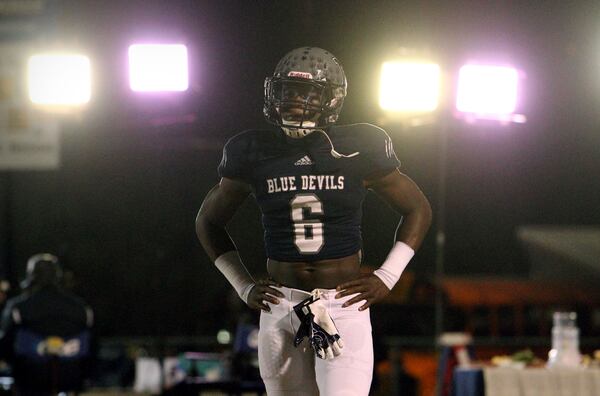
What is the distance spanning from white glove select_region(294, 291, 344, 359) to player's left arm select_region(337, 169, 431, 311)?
0.17 meters

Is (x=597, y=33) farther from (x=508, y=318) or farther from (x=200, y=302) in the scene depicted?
(x=200, y=302)

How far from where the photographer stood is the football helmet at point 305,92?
11.5ft

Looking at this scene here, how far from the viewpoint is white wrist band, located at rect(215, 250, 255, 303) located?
3.64 meters

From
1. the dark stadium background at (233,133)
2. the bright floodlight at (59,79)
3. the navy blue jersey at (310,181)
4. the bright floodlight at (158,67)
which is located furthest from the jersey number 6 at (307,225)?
the bright floodlight at (59,79)

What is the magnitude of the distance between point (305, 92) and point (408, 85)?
4.99 m

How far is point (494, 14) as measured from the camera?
9.46 m

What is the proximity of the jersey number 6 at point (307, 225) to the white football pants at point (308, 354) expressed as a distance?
15 cm

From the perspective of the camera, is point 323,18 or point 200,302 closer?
point 323,18

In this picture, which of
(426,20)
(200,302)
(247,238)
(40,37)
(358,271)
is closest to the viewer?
(358,271)

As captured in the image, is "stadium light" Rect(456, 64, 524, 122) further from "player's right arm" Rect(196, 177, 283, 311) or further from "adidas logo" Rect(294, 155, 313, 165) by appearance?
"adidas logo" Rect(294, 155, 313, 165)

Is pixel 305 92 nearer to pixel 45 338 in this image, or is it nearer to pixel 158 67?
pixel 45 338

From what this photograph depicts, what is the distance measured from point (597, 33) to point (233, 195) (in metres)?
6.71

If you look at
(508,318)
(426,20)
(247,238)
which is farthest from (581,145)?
(247,238)

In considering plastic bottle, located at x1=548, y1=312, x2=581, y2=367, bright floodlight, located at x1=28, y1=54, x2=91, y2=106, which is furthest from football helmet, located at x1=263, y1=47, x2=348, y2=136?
bright floodlight, located at x1=28, y1=54, x2=91, y2=106
